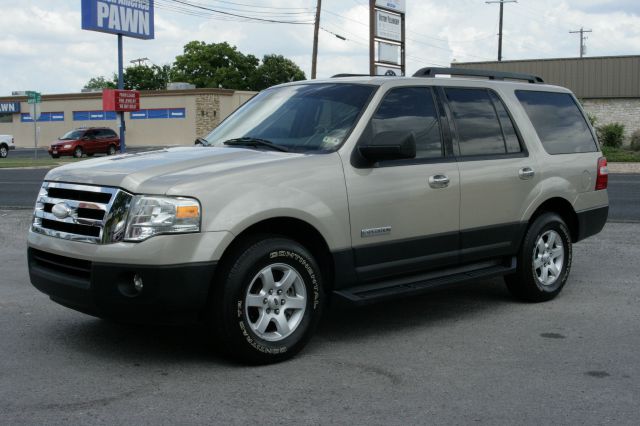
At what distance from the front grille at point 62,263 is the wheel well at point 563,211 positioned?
12.8 ft

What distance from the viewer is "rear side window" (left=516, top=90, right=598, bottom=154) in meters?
7.13

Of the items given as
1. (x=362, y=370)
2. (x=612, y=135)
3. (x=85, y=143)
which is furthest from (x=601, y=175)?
(x=85, y=143)

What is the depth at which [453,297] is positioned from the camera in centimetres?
730

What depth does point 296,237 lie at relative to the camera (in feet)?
17.6

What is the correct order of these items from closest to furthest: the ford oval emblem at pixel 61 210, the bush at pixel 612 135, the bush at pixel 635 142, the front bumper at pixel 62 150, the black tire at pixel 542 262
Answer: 1. the ford oval emblem at pixel 61 210
2. the black tire at pixel 542 262
3. the bush at pixel 635 142
4. the bush at pixel 612 135
5. the front bumper at pixel 62 150

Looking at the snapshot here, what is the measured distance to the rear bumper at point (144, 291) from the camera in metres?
4.66

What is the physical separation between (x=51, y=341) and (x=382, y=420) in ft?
8.94

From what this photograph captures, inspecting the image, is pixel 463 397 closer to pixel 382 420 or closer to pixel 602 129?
pixel 382 420

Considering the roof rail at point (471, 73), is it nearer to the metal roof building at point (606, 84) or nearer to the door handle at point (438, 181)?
the door handle at point (438, 181)

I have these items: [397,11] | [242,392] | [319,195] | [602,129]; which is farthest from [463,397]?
→ [602,129]

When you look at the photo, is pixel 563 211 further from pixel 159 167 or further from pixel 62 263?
pixel 62 263

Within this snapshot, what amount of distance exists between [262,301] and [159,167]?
1075 mm

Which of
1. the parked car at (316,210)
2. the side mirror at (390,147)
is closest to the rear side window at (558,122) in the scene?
the parked car at (316,210)

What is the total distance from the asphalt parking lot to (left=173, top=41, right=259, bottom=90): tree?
304 ft
